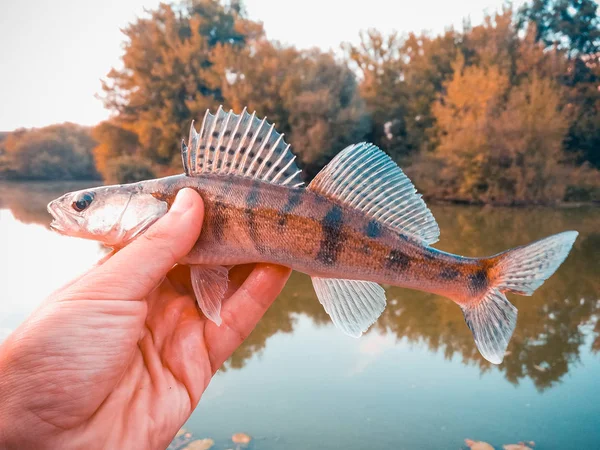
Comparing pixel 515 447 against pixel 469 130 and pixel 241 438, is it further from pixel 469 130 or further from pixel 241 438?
pixel 469 130

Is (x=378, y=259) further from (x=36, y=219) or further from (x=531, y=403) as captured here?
(x=36, y=219)

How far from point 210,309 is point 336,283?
1.98ft

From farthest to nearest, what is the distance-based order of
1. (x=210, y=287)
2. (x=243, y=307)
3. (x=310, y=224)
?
(x=243, y=307) → (x=210, y=287) → (x=310, y=224)

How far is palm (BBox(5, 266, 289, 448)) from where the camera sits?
151 cm

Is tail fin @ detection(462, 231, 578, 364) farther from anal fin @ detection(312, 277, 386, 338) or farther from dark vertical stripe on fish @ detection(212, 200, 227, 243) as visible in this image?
dark vertical stripe on fish @ detection(212, 200, 227, 243)

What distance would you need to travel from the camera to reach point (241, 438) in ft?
11.2

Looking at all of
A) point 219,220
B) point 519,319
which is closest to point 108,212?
point 219,220

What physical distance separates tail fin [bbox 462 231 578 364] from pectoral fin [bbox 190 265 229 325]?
1128 mm

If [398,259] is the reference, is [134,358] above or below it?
below

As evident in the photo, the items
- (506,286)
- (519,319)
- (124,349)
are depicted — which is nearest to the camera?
(124,349)

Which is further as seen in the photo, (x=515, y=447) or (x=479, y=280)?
(x=515, y=447)

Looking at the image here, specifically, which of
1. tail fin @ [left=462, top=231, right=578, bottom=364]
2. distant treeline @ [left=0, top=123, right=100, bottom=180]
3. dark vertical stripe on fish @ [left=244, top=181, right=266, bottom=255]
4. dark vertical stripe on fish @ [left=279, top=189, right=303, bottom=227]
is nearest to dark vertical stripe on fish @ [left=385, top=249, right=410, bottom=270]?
tail fin @ [left=462, top=231, right=578, bottom=364]

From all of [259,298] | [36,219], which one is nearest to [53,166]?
[36,219]

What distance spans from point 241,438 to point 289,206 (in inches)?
93.2
